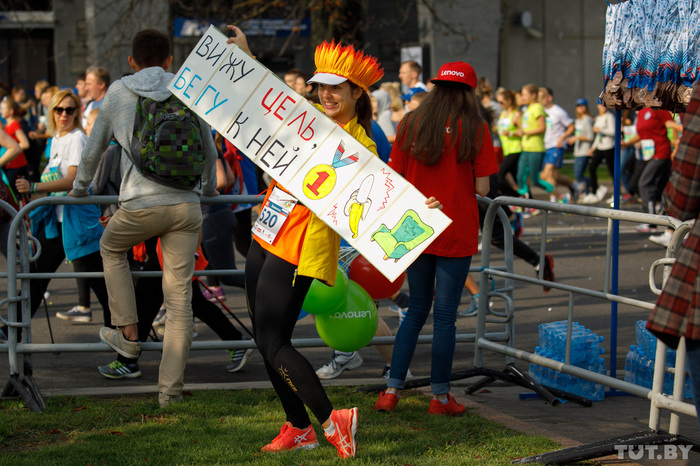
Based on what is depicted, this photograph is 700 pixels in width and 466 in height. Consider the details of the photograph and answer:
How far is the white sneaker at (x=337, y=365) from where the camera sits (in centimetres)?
591

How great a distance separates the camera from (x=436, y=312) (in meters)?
4.86

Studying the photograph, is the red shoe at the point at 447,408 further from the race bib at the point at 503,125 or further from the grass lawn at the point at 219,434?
the race bib at the point at 503,125

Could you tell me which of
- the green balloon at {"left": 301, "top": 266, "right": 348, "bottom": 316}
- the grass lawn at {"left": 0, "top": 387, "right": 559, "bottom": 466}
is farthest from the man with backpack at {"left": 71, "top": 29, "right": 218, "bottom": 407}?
the green balloon at {"left": 301, "top": 266, "right": 348, "bottom": 316}

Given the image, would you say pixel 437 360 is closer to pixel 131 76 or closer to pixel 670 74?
pixel 670 74

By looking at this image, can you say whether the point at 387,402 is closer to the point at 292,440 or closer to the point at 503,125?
the point at 292,440

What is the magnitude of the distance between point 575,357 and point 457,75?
187 cm

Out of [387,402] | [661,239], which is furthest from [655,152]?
[387,402]

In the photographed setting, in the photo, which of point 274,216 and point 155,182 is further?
point 155,182

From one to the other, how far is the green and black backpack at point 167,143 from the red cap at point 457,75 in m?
1.38

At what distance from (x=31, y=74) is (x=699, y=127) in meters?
33.0

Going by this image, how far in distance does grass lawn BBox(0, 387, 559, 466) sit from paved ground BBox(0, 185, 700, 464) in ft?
0.97

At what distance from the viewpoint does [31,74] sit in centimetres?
3256

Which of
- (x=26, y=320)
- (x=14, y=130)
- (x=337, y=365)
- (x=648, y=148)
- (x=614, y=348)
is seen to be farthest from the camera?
(x=648, y=148)

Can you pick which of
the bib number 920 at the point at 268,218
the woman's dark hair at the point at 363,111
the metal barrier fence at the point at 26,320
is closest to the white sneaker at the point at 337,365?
the metal barrier fence at the point at 26,320
